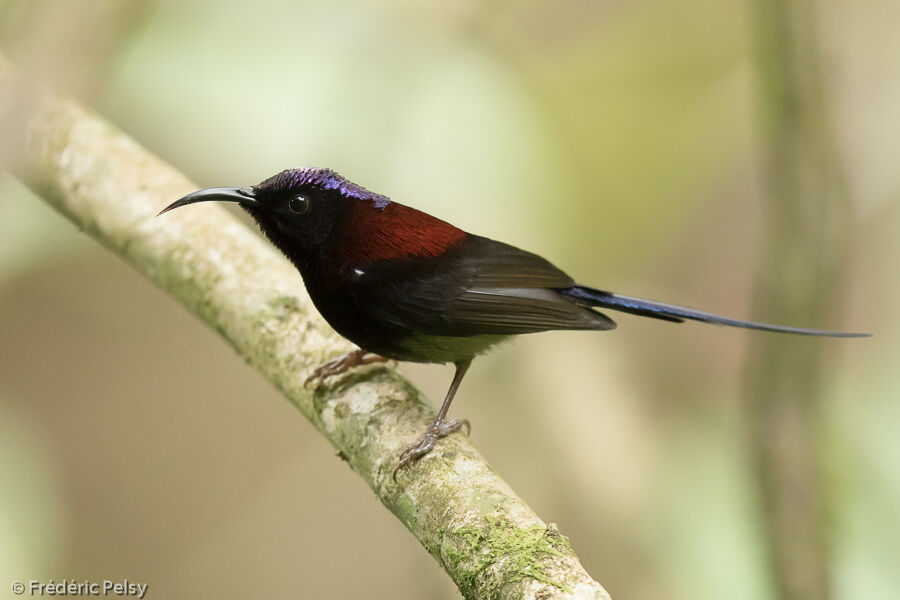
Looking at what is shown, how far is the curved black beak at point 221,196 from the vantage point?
8.18 feet

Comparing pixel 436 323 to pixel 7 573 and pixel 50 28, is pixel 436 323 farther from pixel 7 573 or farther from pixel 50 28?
pixel 7 573

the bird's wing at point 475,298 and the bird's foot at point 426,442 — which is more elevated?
the bird's wing at point 475,298

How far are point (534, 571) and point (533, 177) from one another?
8.43 ft

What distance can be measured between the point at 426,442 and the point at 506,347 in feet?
4.74

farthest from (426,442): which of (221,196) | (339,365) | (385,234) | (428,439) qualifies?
(221,196)

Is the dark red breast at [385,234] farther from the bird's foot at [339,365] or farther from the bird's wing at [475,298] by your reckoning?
the bird's foot at [339,365]

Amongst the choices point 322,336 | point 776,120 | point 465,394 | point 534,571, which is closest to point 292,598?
point 465,394

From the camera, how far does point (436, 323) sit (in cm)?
257

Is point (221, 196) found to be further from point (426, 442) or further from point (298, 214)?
point (426, 442)

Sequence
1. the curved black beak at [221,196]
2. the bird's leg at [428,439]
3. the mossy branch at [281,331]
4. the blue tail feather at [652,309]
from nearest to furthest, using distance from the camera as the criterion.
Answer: the mossy branch at [281,331] < the bird's leg at [428,439] < the curved black beak at [221,196] < the blue tail feather at [652,309]

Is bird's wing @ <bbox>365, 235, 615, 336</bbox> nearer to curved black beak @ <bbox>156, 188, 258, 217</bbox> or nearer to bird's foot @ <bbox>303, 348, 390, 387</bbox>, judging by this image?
bird's foot @ <bbox>303, 348, 390, 387</bbox>

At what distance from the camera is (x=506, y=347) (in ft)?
12.2

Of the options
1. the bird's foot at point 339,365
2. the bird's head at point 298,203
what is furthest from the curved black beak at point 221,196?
the bird's foot at point 339,365

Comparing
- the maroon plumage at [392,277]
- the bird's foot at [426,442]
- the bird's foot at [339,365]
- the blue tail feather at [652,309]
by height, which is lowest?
the bird's foot at [426,442]
